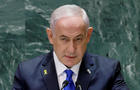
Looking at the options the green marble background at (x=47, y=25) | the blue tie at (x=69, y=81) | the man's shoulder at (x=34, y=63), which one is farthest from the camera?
the green marble background at (x=47, y=25)

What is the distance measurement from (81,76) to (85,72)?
0.16 ft

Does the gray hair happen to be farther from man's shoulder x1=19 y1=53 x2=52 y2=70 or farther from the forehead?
man's shoulder x1=19 y1=53 x2=52 y2=70

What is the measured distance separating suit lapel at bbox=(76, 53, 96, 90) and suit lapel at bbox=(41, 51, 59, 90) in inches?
6.9

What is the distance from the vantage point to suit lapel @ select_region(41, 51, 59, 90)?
2445mm

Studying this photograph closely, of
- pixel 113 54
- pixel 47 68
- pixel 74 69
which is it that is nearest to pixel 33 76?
pixel 47 68

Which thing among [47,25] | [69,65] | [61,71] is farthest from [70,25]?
[47,25]

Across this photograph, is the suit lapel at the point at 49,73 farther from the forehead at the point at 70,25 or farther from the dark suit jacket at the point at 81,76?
the forehead at the point at 70,25

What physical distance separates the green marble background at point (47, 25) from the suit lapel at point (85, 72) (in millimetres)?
1453

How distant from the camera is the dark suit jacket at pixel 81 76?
246cm

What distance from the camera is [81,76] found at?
8.07 feet

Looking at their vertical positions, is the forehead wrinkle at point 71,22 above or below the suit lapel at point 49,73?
above

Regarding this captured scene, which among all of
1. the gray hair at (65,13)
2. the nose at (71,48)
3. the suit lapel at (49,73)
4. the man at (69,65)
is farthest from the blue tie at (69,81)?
the gray hair at (65,13)

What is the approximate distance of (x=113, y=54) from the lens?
407cm

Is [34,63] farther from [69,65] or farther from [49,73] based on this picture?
[69,65]
